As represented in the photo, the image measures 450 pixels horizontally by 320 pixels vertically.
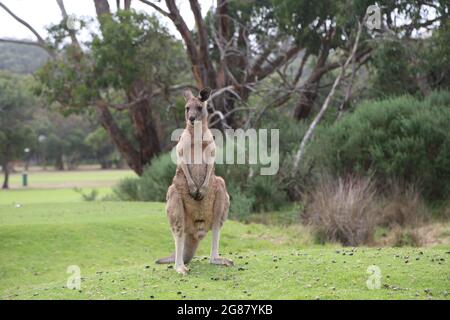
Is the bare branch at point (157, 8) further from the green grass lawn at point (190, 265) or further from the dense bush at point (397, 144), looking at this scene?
the green grass lawn at point (190, 265)

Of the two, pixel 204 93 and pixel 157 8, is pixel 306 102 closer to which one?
pixel 157 8

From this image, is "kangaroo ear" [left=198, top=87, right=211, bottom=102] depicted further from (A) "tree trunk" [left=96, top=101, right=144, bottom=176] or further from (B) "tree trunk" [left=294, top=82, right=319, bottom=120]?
(A) "tree trunk" [left=96, top=101, right=144, bottom=176]

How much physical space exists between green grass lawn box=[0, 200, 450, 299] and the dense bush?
393 centimetres

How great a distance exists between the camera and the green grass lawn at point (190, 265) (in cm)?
711

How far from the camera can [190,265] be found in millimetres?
8453

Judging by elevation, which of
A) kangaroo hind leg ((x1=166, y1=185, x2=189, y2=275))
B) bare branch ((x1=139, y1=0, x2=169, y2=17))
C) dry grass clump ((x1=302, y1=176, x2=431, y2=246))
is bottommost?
dry grass clump ((x1=302, y1=176, x2=431, y2=246))

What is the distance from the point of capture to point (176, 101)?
90.2 ft

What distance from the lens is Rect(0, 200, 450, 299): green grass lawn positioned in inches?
280

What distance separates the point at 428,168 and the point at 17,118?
38344 millimetres

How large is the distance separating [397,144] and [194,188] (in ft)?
34.8

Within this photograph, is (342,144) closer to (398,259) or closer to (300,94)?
(300,94)

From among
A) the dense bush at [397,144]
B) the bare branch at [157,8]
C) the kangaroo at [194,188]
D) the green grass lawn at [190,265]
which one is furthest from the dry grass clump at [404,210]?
the bare branch at [157,8]

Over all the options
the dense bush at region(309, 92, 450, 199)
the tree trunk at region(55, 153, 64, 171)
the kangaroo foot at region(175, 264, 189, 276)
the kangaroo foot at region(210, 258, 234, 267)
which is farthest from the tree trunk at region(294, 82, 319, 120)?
the tree trunk at region(55, 153, 64, 171)

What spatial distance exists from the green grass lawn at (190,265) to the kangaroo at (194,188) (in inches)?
20.1
